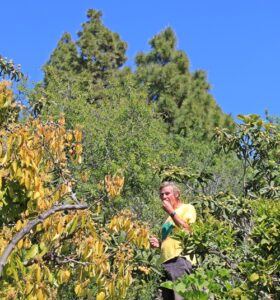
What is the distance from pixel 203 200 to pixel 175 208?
1.48 metres

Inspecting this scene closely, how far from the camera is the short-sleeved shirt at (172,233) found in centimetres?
595

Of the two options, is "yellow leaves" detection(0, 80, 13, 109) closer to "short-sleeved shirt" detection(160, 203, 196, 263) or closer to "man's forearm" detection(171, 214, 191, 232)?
"man's forearm" detection(171, 214, 191, 232)

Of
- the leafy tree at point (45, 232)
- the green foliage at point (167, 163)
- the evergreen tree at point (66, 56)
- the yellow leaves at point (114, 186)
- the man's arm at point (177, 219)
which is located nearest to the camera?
the leafy tree at point (45, 232)

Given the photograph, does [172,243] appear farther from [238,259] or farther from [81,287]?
[81,287]

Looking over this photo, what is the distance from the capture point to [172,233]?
5992mm

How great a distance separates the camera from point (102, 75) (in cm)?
2884

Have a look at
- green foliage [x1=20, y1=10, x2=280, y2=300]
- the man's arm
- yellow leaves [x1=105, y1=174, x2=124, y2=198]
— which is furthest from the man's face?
yellow leaves [x1=105, y1=174, x2=124, y2=198]

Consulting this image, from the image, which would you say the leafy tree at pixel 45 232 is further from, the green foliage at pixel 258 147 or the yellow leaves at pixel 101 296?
the green foliage at pixel 258 147

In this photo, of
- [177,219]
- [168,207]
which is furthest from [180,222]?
[168,207]

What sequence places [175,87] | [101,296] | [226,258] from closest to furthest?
[101,296], [226,258], [175,87]

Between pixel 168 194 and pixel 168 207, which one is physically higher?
pixel 168 194

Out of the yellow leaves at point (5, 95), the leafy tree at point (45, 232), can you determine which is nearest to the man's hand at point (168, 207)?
the leafy tree at point (45, 232)

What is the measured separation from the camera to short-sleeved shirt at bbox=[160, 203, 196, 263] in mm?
5953

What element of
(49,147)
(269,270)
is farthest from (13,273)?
(269,270)
